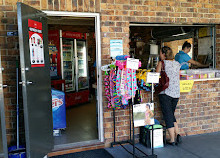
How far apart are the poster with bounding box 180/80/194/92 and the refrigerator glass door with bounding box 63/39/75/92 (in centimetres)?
410

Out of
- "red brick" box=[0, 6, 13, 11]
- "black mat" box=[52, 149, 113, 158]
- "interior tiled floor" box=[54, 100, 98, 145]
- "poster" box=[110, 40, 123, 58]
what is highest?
"red brick" box=[0, 6, 13, 11]

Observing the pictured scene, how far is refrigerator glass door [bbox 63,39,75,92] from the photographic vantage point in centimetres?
733

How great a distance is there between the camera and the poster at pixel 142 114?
3.21 m

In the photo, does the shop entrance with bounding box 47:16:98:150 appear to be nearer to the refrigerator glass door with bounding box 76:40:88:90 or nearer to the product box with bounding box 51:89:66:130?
the refrigerator glass door with bounding box 76:40:88:90

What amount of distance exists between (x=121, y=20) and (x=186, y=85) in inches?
66.7

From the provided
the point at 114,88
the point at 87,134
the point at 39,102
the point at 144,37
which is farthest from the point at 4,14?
the point at 144,37

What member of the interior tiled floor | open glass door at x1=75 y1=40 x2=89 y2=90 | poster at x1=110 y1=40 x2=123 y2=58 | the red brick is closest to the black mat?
the interior tiled floor

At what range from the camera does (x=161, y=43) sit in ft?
27.2

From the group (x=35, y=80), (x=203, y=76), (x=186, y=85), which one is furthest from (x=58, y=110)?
(x=203, y=76)

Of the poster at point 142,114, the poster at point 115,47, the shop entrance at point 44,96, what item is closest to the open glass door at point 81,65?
the shop entrance at point 44,96

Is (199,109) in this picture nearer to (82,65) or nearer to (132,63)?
(132,63)

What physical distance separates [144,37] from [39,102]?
607cm

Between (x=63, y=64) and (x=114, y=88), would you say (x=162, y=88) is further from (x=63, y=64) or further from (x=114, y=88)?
(x=63, y=64)

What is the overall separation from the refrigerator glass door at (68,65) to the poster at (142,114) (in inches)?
172
